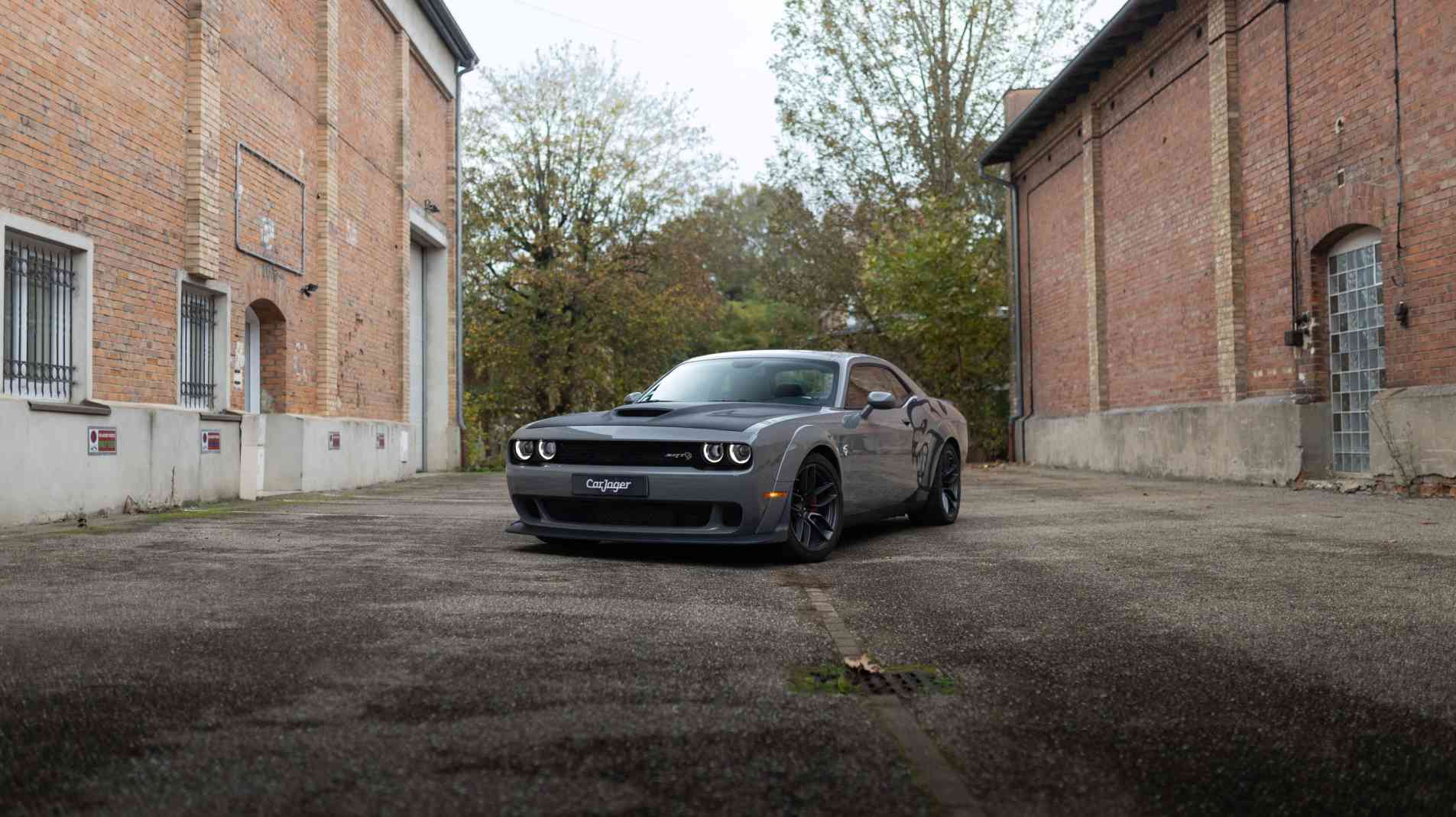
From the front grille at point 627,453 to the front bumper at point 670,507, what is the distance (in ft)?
0.16

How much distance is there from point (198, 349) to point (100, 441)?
2792mm

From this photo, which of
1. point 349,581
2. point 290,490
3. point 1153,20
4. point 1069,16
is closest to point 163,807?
point 349,581

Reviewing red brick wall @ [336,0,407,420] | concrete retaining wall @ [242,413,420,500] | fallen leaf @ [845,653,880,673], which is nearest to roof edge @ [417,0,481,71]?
red brick wall @ [336,0,407,420]

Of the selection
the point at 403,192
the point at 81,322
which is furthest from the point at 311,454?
the point at 403,192

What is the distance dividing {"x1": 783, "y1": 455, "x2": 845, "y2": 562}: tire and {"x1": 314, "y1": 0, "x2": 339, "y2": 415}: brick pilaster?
1080cm

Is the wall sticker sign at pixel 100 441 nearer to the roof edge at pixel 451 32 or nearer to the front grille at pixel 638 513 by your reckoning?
the front grille at pixel 638 513

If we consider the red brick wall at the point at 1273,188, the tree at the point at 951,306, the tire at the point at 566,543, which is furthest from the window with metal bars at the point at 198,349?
the tree at the point at 951,306

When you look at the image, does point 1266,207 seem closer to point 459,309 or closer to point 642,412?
point 642,412

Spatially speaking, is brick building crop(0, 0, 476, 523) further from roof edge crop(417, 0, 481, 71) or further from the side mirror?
the side mirror

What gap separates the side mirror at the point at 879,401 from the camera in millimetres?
8078

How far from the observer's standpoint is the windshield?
320 inches

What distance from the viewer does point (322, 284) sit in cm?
1655

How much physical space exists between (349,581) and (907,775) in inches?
156

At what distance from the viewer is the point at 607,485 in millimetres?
7102
